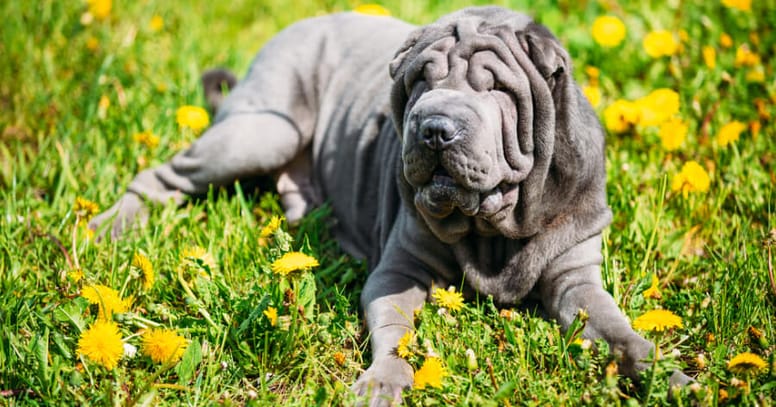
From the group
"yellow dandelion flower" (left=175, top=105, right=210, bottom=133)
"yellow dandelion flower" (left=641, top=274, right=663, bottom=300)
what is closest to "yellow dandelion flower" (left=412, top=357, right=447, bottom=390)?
"yellow dandelion flower" (left=641, top=274, right=663, bottom=300)

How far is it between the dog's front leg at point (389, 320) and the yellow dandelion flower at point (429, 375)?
0.38 feet

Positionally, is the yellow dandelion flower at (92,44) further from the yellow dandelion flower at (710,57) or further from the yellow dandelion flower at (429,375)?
the yellow dandelion flower at (710,57)

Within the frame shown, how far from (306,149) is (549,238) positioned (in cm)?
160

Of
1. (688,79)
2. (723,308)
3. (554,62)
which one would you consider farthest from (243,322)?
(688,79)

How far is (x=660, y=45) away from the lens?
4.28 m

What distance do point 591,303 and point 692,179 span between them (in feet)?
2.95

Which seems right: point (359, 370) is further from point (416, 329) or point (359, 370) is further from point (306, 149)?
point (306, 149)

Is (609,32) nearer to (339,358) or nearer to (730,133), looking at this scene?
(730,133)

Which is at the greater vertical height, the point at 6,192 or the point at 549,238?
the point at 549,238

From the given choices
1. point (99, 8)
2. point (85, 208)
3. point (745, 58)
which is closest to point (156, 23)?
point (99, 8)

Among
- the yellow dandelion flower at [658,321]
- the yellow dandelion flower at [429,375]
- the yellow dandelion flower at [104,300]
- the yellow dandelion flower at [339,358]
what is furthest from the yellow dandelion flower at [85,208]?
the yellow dandelion flower at [658,321]

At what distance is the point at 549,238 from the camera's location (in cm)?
287

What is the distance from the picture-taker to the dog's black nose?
2.42 metres

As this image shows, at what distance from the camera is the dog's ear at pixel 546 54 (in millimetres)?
2582
